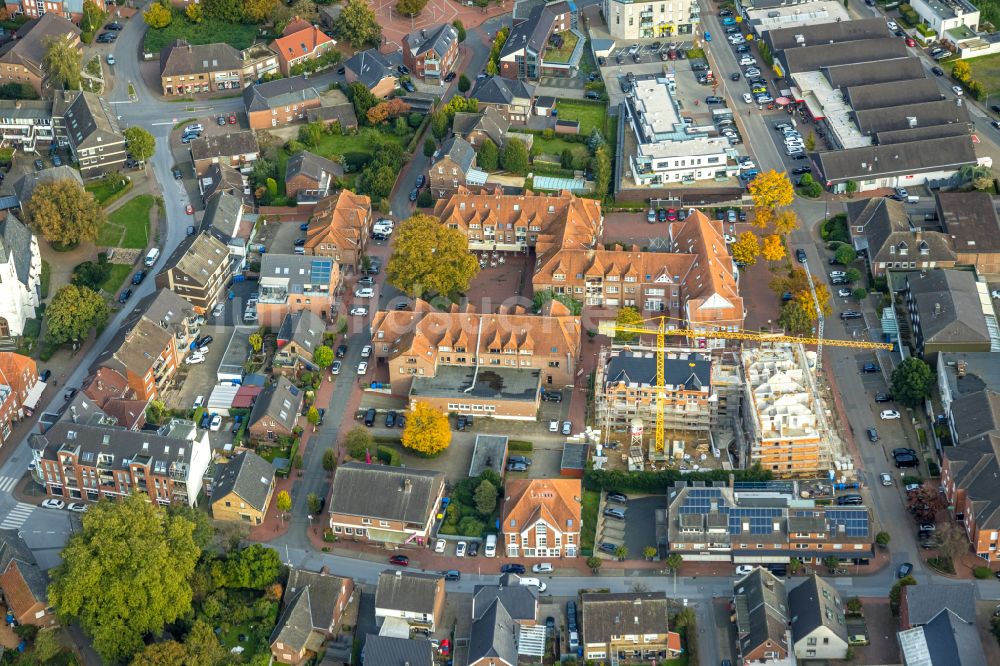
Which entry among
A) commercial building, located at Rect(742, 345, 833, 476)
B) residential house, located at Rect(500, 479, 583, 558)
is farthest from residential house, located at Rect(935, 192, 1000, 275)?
residential house, located at Rect(500, 479, 583, 558)

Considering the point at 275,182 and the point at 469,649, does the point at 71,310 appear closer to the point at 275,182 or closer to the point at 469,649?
the point at 275,182

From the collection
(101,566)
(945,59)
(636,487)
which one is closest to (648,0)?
(945,59)

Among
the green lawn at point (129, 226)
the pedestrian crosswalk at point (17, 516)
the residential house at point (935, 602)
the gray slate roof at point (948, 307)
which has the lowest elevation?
the green lawn at point (129, 226)

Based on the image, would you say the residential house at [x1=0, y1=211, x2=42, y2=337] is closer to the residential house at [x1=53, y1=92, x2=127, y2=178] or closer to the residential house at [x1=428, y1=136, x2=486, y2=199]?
the residential house at [x1=53, y1=92, x2=127, y2=178]

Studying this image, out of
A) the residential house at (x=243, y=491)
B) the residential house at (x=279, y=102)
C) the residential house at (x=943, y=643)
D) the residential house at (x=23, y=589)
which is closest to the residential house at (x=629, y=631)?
the residential house at (x=943, y=643)

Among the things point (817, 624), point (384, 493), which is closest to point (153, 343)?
point (384, 493)

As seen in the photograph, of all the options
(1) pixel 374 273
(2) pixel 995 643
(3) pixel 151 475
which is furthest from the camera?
(1) pixel 374 273

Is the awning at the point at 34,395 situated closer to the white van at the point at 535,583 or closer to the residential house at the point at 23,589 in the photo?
the residential house at the point at 23,589
